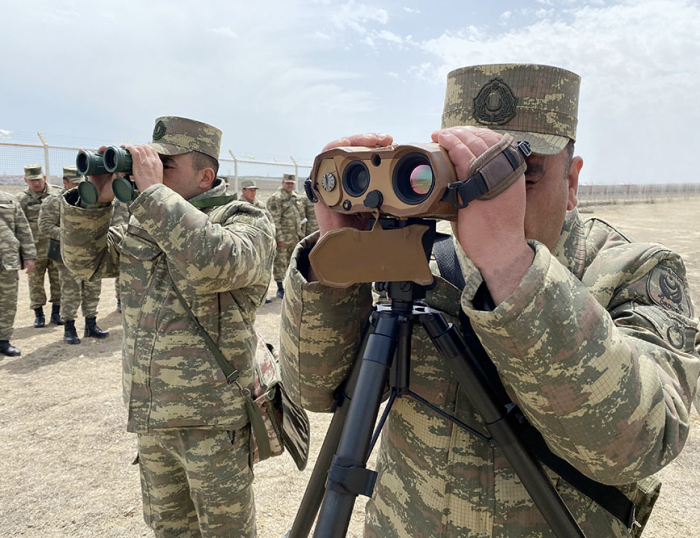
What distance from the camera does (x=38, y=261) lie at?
7.38 metres

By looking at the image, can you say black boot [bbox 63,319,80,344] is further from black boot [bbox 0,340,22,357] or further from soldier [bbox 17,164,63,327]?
soldier [bbox 17,164,63,327]

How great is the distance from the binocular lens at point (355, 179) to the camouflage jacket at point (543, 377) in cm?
26

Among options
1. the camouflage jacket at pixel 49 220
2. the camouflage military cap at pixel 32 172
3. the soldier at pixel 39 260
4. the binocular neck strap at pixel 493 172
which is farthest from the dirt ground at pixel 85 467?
the camouflage military cap at pixel 32 172

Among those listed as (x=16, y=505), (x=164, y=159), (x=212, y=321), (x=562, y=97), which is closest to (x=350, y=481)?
(x=562, y=97)

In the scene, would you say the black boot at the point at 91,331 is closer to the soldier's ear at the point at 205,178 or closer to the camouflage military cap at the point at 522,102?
the soldier's ear at the point at 205,178

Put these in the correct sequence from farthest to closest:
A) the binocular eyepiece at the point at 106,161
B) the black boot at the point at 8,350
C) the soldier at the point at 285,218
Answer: the soldier at the point at 285,218
the black boot at the point at 8,350
the binocular eyepiece at the point at 106,161

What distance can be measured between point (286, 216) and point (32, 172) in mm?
4180

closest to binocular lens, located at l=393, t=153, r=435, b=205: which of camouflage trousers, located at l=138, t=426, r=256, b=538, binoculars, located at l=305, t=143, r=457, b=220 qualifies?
binoculars, located at l=305, t=143, r=457, b=220

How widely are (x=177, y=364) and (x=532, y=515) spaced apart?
165cm

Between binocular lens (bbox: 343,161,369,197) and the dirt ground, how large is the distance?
2615 millimetres

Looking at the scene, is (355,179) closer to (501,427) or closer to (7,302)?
(501,427)

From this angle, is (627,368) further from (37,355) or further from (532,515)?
(37,355)

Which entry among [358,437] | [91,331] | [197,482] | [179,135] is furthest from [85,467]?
[358,437]

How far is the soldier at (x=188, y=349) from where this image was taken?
2.15m
